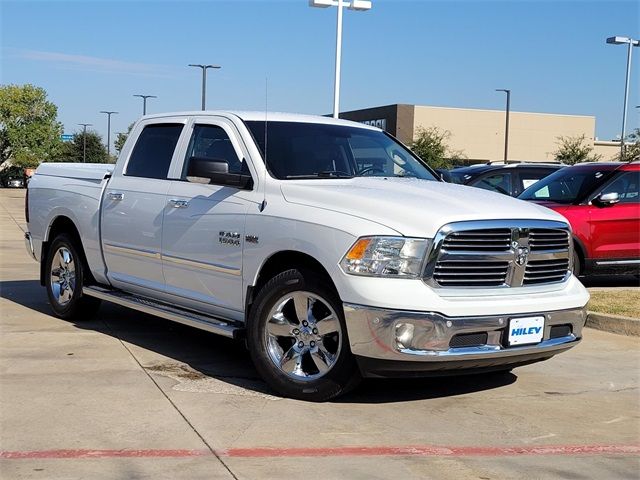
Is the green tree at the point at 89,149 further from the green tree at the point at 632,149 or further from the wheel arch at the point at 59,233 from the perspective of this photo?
the wheel arch at the point at 59,233

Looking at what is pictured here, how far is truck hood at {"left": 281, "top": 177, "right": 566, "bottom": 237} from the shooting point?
5.17 metres

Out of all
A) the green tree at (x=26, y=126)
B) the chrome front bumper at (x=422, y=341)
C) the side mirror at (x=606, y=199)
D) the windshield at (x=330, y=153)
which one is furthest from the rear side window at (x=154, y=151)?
the green tree at (x=26, y=126)

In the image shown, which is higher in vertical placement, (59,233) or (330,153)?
(330,153)

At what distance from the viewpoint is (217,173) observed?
6004 millimetres

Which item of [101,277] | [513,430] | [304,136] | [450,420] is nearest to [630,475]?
[513,430]

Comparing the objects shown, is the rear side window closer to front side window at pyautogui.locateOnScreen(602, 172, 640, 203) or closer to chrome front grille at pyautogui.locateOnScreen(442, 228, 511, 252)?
chrome front grille at pyautogui.locateOnScreen(442, 228, 511, 252)

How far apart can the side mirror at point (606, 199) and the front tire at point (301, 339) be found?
6278 millimetres

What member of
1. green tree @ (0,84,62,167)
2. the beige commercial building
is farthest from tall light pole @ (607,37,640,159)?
green tree @ (0,84,62,167)

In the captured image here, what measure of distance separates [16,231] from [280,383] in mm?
16200

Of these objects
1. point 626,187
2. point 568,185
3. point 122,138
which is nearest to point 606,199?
point 626,187

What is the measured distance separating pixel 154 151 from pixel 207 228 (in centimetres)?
139

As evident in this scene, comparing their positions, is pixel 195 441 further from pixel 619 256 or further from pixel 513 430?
pixel 619 256

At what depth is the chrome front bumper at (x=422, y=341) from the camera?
5000 millimetres

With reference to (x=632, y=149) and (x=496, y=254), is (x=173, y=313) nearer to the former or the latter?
(x=496, y=254)
